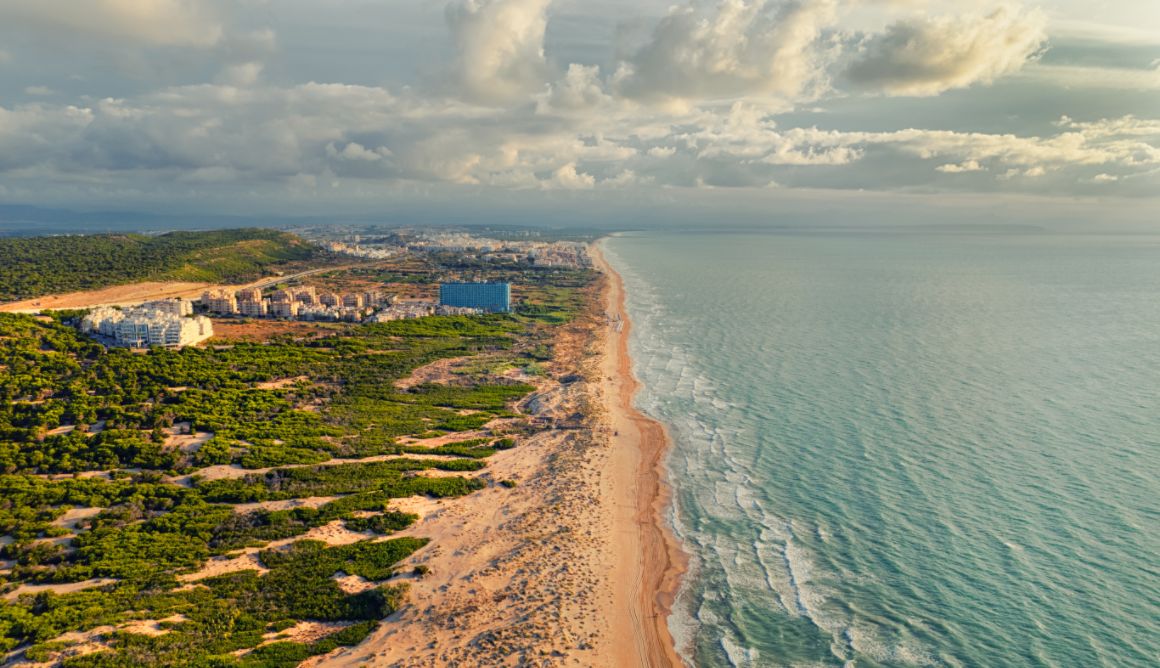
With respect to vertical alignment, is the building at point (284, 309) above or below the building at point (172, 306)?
below

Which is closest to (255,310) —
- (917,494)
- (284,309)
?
(284,309)

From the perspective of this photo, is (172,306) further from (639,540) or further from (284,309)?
(639,540)

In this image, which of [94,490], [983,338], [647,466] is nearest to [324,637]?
[94,490]

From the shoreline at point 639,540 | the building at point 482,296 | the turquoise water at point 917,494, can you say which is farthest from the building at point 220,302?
the shoreline at point 639,540

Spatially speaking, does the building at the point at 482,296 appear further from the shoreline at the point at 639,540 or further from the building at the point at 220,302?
the shoreline at the point at 639,540

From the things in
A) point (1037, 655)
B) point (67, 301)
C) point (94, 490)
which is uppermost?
point (67, 301)

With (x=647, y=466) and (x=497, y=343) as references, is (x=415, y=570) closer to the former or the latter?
(x=647, y=466)

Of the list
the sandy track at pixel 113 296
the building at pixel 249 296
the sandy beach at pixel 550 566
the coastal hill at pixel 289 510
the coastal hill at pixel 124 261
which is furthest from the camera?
the coastal hill at pixel 124 261
